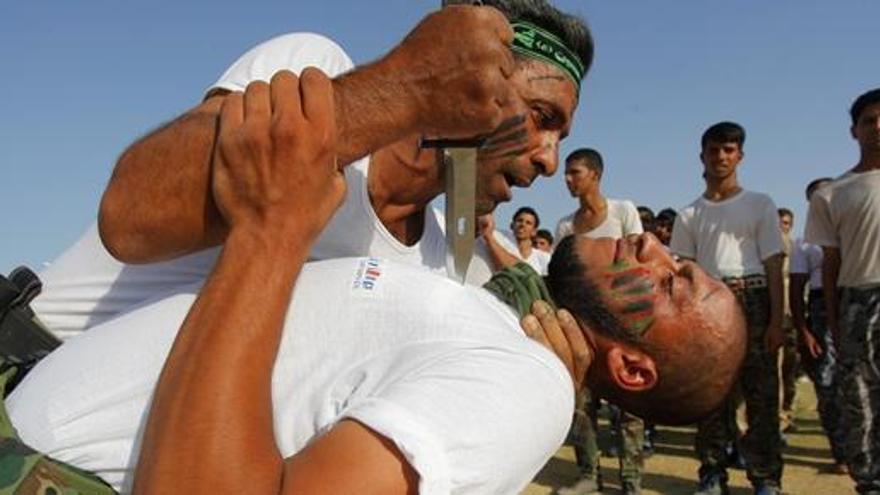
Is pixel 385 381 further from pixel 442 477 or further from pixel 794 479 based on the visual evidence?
pixel 794 479

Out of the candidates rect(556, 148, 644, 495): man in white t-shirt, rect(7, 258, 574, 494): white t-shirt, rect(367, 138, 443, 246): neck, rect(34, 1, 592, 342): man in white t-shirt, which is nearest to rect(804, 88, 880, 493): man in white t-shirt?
rect(556, 148, 644, 495): man in white t-shirt

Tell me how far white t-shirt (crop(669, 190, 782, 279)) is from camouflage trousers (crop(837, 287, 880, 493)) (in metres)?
0.73

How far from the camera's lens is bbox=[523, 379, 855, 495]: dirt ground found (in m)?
6.62

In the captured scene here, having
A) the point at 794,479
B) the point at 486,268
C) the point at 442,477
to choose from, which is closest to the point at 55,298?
the point at 442,477

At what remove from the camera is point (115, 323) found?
1660mm

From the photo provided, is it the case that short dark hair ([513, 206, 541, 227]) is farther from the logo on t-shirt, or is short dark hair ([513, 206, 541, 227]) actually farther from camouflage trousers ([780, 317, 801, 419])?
the logo on t-shirt

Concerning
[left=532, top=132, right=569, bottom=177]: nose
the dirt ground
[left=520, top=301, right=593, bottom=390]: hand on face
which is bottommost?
the dirt ground

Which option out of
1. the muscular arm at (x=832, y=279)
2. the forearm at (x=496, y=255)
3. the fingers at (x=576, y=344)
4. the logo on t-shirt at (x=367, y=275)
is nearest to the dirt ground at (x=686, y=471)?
the muscular arm at (x=832, y=279)

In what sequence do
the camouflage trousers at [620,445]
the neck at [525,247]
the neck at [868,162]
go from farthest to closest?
the neck at [525,247]
the camouflage trousers at [620,445]
the neck at [868,162]

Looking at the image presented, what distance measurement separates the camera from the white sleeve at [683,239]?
253 inches

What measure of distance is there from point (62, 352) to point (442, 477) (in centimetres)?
85

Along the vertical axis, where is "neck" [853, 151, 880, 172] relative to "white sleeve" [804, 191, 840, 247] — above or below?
above

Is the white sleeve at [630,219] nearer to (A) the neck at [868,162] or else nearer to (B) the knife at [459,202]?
(A) the neck at [868,162]

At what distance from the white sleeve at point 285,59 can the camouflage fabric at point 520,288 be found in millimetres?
600
